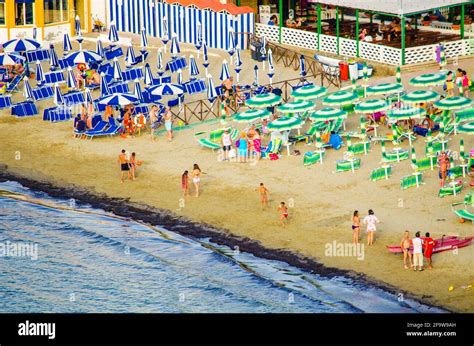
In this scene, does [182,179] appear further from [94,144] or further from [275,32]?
[275,32]

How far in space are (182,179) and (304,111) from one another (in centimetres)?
684

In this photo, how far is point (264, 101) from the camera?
192ft

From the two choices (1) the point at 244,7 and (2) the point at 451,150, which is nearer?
(2) the point at 451,150

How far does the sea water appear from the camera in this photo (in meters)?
46.1

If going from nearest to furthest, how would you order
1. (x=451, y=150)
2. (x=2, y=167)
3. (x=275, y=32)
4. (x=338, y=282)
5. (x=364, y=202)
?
(x=338, y=282) < (x=364, y=202) < (x=451, y=150) < (x=2, y=167) < (x=275, y=32)

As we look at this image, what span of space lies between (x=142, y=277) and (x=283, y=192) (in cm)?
625

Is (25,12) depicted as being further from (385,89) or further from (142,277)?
(142,277)

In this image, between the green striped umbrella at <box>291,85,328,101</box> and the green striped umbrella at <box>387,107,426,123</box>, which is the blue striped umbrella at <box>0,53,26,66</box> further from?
the green striped umbrella at <box>387,107,426,123</box>

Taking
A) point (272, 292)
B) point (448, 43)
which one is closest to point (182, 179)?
point (272, 292)

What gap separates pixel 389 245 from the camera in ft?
156

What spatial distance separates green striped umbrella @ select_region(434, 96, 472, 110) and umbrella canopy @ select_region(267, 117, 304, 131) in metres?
5.04

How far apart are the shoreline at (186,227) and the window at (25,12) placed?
51.6ft

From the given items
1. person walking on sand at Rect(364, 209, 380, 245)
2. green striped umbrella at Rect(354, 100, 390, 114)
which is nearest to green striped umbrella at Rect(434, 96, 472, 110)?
green striped umbrella at Rect(354, 100, 390, 114)

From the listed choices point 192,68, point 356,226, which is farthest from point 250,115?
point 356,226
